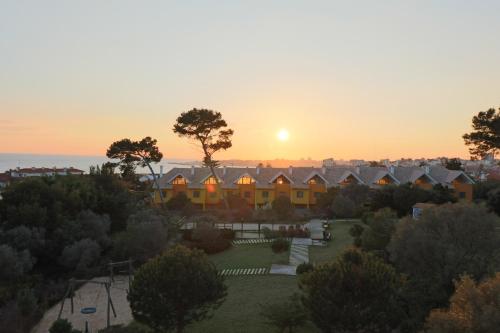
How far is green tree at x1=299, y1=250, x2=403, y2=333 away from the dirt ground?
9.30m

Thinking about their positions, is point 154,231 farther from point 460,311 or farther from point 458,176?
point 458,176

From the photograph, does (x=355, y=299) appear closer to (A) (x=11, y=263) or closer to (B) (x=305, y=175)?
(A) (x=11, y=263)

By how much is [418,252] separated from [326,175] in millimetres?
38083

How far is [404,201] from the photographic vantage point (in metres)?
38.3

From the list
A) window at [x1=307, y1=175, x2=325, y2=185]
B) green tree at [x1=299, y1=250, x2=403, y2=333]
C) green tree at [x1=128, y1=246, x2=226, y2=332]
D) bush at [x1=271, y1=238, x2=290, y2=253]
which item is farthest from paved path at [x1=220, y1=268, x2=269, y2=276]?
window at [x1=307, y1=175, x2=325, y2=185]

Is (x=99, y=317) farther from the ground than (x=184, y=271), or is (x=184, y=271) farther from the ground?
(x=184, y=271)

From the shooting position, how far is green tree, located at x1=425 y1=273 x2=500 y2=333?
8.69 meters

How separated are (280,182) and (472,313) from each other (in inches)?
1714


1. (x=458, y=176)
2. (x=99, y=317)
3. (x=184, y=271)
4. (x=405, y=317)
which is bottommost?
(x=99, y=317)

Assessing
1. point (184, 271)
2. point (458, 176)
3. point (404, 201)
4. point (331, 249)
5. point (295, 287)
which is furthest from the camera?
point (458, 176)

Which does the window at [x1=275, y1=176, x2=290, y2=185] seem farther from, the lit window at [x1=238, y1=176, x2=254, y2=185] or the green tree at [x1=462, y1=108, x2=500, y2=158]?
the green tree at [x1=462, y1=108, x2=500, y2=158]

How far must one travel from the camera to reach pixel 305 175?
5425 centimetres

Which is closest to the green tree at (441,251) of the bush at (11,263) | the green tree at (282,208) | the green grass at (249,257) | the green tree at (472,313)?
the green tree at (472,313)

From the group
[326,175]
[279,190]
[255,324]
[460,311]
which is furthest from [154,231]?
[326,175]
